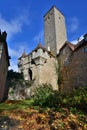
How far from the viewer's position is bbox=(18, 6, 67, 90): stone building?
93.7 ft

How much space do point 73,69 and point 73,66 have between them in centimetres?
58

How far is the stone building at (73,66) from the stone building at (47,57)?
1955mm

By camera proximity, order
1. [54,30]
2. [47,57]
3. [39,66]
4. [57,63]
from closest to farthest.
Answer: [39,66], [47,57], [57,63], [54,30]

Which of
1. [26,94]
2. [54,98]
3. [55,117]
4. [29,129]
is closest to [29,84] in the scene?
[26,94]

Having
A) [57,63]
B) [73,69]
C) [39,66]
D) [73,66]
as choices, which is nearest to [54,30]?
[57,63]

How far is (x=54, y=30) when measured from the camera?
35156 millimetres

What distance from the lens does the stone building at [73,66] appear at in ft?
82.3

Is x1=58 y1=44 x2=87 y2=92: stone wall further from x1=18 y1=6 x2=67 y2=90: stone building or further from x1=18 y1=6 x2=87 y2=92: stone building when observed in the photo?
x1=18 y1=6 x2=67 y2=90: stone building

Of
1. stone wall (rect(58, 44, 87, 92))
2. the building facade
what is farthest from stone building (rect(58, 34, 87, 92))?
the building facade

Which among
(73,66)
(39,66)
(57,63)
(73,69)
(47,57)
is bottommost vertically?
(73,69)

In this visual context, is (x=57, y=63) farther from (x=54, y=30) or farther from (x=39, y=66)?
(x=54, y=30)

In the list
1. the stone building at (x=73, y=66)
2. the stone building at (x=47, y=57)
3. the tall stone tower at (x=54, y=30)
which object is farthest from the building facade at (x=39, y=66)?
the tall stone tower at (x=54, y=30)

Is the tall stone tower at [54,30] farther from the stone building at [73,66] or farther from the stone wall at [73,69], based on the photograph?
the stone wall at [73,69]

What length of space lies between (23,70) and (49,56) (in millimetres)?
6475
